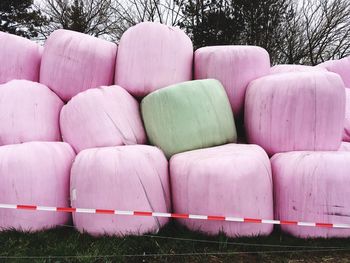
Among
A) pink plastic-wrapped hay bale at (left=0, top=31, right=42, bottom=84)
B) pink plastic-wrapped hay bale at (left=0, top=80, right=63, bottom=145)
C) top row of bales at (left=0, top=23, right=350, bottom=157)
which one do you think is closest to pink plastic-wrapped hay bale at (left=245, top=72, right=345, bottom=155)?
top row of bales at (left=0, top=23, right=350, bottom=157)

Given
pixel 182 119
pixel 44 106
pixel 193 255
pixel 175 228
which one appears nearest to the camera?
pixel 193 255

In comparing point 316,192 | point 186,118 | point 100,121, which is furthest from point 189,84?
point 316,192

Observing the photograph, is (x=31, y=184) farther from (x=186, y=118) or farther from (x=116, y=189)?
(x=186, y=118)

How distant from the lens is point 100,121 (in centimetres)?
279

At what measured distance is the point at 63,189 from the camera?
8.55 feet

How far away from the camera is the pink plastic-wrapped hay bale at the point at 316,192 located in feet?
7.62

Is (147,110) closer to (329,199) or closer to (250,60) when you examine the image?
(250,60)

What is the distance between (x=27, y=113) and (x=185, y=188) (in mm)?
1480

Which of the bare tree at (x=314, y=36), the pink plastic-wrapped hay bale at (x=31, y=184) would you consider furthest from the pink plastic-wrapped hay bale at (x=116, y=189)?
Answer: the bare tree at (x=314, y=36)

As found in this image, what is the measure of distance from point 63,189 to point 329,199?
1817mm

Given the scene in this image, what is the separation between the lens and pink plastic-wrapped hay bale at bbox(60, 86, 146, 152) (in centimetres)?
277

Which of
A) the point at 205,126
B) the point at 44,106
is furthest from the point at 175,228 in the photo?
the point at 44,106

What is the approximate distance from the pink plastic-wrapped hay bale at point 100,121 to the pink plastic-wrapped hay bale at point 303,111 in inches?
41.4

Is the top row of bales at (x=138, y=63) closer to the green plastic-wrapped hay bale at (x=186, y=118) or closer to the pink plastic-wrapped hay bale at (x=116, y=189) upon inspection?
the green plastic-wrapped hay bale at (x=186, y=118)
